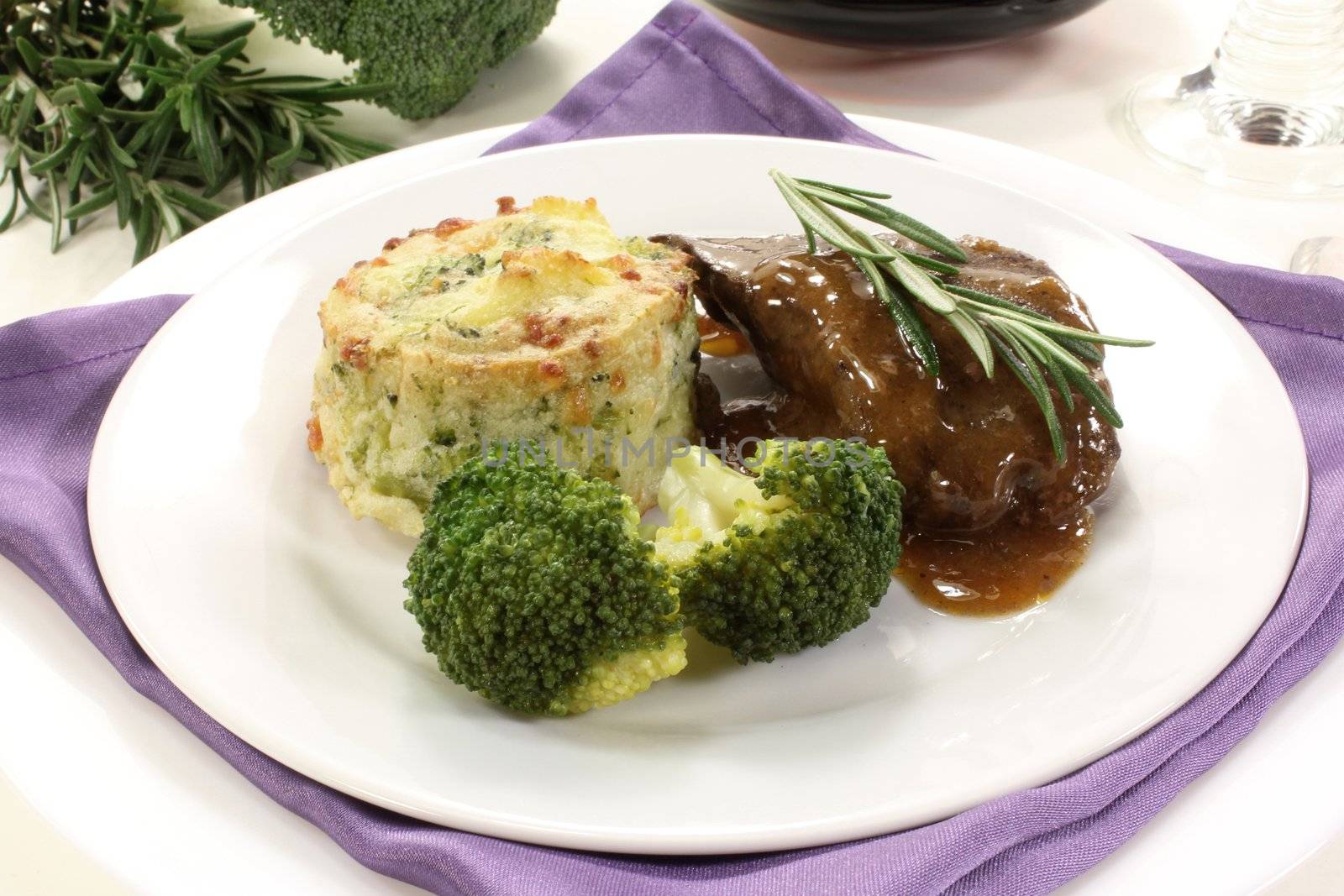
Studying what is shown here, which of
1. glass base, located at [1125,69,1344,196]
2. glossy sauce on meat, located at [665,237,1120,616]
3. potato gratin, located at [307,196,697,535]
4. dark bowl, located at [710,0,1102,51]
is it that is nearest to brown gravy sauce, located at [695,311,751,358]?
potato gratin, located at [307,196,697,535]

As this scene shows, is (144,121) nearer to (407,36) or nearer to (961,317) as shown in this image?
(407,36)

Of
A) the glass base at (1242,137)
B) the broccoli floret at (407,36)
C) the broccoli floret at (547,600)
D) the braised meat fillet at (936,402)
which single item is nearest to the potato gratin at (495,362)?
the braised meat fillet at (936,402)

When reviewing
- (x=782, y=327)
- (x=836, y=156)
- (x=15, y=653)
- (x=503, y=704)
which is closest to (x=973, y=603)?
(x=782, y=327)

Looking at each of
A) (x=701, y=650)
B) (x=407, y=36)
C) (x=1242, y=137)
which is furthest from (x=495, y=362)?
(x=1242, y=137)

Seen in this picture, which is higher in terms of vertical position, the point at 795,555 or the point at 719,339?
the point at 795,555

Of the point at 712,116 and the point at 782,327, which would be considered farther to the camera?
the point at 712,116

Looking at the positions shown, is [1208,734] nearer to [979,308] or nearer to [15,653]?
[979,308]
